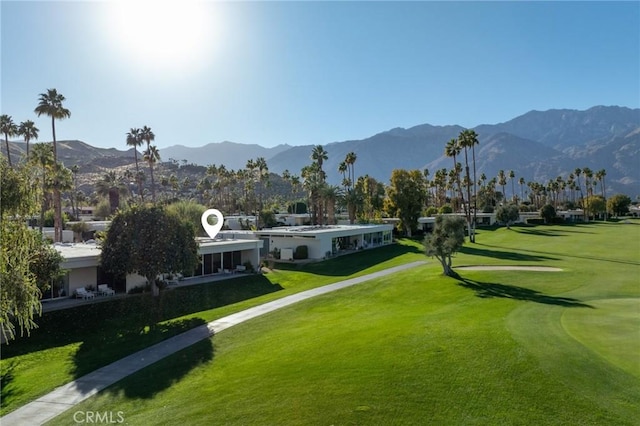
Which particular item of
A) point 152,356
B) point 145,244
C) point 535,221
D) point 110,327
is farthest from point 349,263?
point 535,221

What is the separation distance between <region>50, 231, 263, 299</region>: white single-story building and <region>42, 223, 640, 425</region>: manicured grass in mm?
13200

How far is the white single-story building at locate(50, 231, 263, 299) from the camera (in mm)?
29078

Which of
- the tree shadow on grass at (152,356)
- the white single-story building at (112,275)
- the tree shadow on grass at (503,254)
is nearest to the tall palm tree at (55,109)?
the white single-story building at (112,275)

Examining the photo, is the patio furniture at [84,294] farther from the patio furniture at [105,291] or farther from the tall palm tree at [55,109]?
the tall palm tree at [55,109]

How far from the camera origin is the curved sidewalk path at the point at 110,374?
13383 millimetres

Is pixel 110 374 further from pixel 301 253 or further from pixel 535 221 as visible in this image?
pixel 535 221

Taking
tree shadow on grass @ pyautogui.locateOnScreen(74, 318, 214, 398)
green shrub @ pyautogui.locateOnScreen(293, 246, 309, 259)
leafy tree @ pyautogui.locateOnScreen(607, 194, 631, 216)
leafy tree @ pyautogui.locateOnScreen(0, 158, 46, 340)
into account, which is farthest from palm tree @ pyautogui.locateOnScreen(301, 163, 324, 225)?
leafy tree @ pyautogui.locateOnScreen(607, 194, 631, 216)

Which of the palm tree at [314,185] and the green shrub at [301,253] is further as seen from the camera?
the palm tree at [314,185]

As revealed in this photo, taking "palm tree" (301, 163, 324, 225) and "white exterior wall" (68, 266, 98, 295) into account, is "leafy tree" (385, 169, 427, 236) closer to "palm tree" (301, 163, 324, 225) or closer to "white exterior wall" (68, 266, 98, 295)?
"palm tree" (301, 163, 324, 225)

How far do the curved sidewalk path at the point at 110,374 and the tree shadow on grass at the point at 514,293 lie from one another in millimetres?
12895

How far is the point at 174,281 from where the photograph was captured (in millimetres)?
34750

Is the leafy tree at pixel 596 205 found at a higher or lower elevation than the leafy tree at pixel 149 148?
lower

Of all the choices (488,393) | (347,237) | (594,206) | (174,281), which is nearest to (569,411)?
(488,393)

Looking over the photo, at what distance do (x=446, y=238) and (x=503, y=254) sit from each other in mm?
21403
